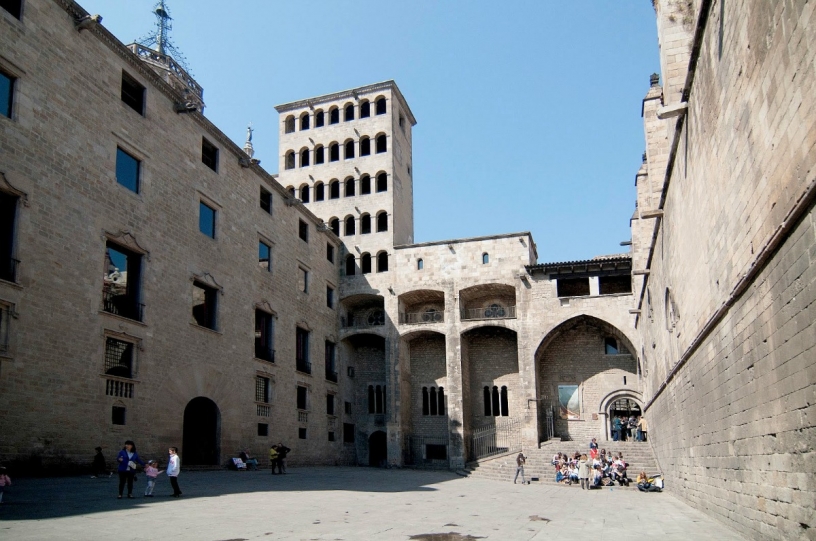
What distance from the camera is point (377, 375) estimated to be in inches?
1428

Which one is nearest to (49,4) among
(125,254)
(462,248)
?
(125,254)

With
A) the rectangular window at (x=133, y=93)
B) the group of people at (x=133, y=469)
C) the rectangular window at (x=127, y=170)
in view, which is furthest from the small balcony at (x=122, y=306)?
the group of people at (x=133, y=469)

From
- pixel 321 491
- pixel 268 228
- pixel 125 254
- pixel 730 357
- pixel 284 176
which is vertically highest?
pixel 284 176

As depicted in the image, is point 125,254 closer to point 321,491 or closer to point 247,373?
point 247,373

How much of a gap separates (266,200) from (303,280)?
176 inches

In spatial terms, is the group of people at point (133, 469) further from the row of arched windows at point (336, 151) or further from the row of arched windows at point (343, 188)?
the row of arched windows at point (336, 151)

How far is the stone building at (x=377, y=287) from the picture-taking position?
7.62 meters

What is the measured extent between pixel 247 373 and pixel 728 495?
1875 cm

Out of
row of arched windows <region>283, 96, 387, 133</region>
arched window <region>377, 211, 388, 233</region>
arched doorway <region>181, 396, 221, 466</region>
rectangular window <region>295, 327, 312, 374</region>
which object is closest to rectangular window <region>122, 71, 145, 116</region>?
arched doorway <region>181, 396, 221, 466</region>

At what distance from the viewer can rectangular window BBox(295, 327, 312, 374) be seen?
30633mm

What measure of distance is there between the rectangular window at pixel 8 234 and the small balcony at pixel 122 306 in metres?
3.09

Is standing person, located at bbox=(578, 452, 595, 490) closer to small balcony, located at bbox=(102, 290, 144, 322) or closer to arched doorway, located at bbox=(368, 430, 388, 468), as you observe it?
small balcony, located at bbox=(102, 290, 144, 322)

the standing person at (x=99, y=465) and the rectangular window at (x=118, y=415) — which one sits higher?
the rectangular window at (x=118, y=415)

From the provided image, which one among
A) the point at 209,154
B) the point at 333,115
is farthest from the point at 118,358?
the point at 333,115
